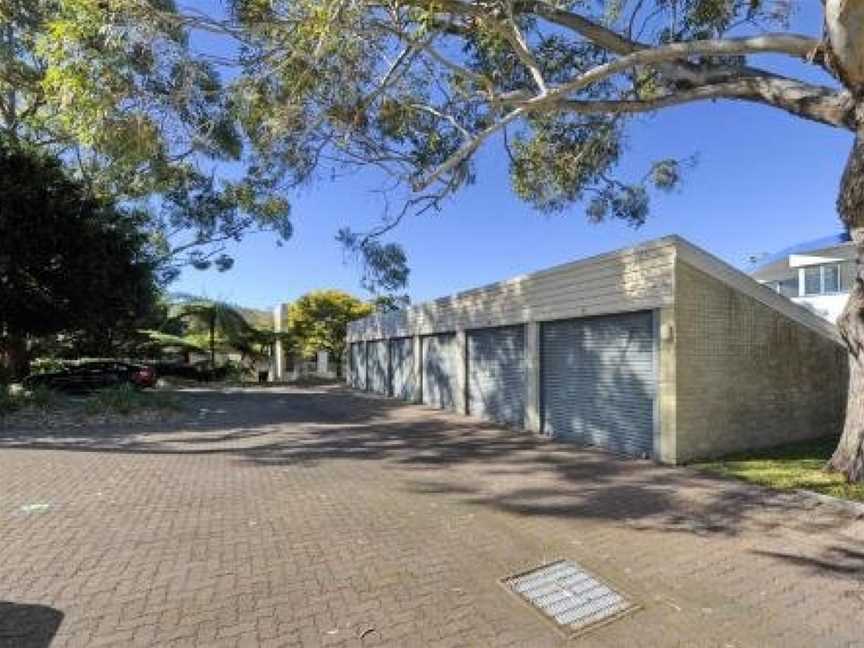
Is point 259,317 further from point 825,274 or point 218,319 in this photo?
point 825,274

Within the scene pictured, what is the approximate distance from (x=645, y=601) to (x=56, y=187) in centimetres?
2034

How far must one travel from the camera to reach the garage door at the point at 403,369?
24.6 m

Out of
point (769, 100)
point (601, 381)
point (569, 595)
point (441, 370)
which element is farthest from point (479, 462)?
point (441, 370)

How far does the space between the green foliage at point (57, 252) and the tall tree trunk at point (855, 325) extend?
63.0 ft

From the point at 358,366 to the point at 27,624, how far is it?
1149 inches

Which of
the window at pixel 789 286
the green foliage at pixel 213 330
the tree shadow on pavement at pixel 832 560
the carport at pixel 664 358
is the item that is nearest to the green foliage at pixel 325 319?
the green foliage at pixel 213 330

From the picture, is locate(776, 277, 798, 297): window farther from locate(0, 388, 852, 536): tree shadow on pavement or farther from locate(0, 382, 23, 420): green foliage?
locate(0, 382, 23, 420): green foliage

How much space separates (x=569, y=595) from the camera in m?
5.31

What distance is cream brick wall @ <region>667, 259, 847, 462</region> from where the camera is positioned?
11.0 m

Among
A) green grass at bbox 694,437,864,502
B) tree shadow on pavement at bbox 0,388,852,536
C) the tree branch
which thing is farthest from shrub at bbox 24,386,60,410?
green grass at bbox 694,437,864,502

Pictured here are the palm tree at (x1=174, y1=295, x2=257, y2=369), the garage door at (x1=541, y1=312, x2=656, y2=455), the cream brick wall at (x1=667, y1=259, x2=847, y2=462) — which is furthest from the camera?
the palm tree at (x1=174, y1=295, x2=257, y2=369)

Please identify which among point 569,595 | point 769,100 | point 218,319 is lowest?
point 569,595

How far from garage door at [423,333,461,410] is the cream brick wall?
9136mm

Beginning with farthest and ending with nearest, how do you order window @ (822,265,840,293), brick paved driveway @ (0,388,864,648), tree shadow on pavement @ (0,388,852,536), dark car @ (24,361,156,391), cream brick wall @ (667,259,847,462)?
window @ (822,265,840,293) → dark car @ (24,361,156,391) → cream brick wall @ (667,259,847,462) → tree shadow on pavement @ (0,388,852,536) → brick paved driveway @ (0,388,864,648)
